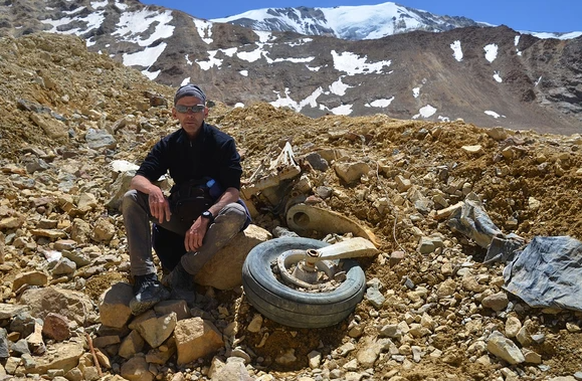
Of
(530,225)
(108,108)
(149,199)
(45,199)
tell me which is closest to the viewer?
(149,199)

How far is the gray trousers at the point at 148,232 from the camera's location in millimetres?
3965

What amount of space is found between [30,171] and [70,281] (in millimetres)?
3203

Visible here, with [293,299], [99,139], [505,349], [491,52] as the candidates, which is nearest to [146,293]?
[293,299]

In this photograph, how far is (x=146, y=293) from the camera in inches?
154

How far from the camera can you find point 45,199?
580 centimetres

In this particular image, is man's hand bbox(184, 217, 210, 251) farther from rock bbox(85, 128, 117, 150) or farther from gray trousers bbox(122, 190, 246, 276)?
rock bbox(85, 128, 117, 150)

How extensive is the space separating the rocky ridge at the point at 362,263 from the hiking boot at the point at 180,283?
16 centimetres

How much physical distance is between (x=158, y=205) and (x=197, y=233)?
0.40 meters

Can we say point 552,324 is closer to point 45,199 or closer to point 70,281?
point 70,281

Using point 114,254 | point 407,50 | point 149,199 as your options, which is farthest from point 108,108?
point 407,50

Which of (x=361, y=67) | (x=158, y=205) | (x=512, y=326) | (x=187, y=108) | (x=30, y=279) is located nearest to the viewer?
(x=512, y=326)

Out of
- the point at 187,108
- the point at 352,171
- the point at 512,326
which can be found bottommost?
the point at 512,326

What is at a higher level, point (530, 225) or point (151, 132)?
point (530, 225)

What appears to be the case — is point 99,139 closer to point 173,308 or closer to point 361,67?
point 173,308
